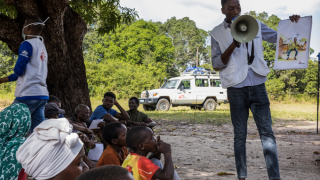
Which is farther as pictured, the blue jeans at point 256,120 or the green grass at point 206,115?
the green grass at point 206,115

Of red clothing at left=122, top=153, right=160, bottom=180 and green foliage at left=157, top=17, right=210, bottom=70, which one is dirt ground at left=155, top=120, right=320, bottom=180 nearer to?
red clothing at left=122, top=153, right=160, bottom=180

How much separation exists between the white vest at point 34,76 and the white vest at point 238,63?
211cm

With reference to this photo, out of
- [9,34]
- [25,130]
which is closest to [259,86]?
[25,130]

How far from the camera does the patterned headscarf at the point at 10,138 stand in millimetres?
2041

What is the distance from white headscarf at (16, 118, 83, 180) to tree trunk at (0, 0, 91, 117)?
4.00m

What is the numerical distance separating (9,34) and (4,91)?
15.6m

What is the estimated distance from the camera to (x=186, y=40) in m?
54.9

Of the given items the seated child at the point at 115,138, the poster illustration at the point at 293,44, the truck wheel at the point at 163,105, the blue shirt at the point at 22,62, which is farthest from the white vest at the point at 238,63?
the truck wheel at the point at 163,105

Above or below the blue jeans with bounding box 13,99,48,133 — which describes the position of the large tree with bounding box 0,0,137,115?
above

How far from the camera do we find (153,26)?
4072 cm

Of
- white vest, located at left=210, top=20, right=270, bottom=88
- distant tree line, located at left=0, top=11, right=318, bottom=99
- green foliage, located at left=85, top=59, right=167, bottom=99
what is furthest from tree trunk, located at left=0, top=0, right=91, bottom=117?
green foliage, located at left=85, top=59, right=167, bottom=99

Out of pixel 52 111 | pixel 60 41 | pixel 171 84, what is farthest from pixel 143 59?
pixel 52 111

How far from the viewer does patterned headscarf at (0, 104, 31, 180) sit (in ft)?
6.70

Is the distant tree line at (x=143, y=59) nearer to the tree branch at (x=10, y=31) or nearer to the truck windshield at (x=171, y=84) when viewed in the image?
the truck windshield at (x=171, y=84)
